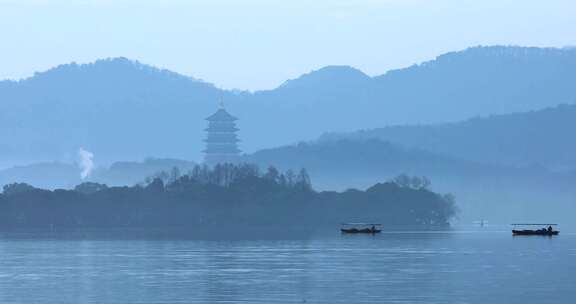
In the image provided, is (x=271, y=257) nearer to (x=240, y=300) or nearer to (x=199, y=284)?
(x=199, y=284)

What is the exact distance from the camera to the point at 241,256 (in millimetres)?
116625

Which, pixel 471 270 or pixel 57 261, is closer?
pixel 471 270

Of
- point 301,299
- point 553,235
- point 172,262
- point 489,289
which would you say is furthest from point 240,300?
point 553,235

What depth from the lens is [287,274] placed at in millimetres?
91312

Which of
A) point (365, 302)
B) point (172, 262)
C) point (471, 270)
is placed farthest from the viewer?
point (172, 262)

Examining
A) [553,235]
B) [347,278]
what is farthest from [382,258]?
[553,235]

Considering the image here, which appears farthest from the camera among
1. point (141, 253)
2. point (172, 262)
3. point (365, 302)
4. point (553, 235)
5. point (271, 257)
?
point (553, 235)

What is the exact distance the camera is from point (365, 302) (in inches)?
2749

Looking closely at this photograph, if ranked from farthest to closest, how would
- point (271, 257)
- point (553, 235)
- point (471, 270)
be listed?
point (553, 235) → point (271, 257) → point (471, 270)

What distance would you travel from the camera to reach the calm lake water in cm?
7362

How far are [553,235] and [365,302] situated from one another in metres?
127

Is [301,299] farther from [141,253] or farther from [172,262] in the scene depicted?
[141,253]

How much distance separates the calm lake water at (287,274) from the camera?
242 feet

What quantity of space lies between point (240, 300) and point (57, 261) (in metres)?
41.8
